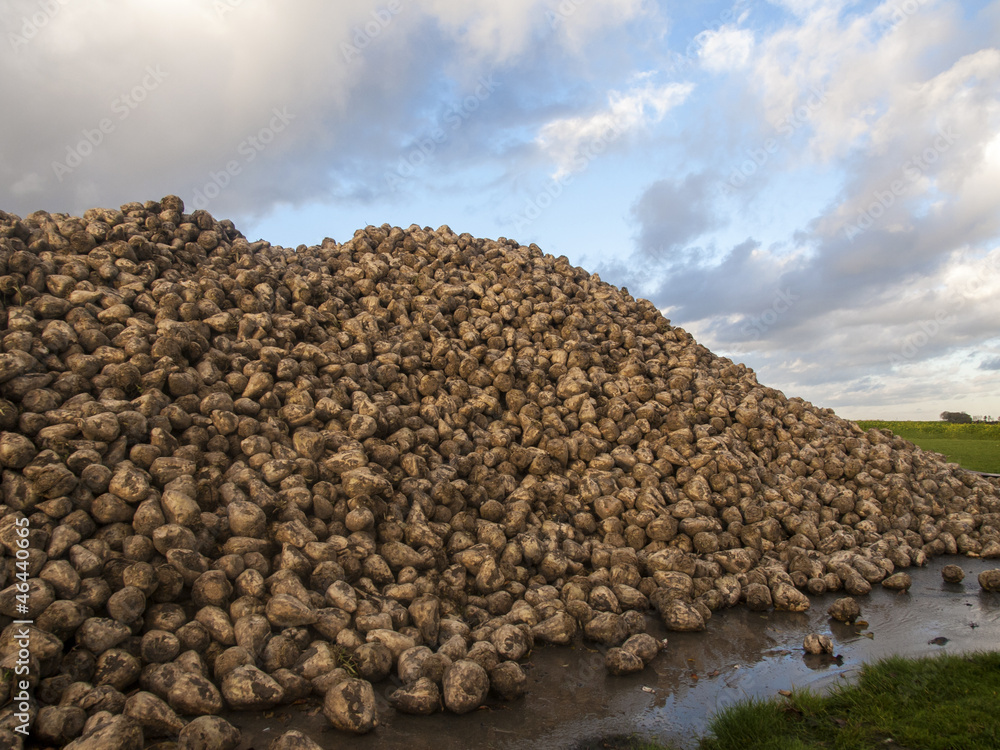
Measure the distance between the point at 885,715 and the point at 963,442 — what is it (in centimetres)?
2753

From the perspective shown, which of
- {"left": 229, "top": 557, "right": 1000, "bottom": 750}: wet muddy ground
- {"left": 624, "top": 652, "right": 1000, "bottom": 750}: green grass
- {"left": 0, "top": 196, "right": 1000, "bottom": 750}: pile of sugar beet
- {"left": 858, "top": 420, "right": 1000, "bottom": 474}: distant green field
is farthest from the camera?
{"left": 858, "top": 420, "right": 1000, "bottom": 474}: distant green field

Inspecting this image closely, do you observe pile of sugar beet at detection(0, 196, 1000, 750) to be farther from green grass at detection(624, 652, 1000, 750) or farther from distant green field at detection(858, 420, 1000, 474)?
distant green field at detection(858, 420, 1000, 474)

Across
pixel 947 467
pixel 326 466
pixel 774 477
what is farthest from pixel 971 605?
pixel 326 466

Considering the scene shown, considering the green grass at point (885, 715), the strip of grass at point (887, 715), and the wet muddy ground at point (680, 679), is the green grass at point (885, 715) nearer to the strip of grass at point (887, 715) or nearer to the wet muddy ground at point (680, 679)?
the strip of grass at point (887, 715)

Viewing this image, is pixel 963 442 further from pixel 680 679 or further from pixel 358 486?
pixel 358 486

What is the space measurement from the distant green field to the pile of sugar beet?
28.0 ft

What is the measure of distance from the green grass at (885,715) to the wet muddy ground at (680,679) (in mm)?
401

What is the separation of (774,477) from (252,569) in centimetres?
857

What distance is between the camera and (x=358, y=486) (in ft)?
24.0

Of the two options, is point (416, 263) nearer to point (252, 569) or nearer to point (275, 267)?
point (275, 267)

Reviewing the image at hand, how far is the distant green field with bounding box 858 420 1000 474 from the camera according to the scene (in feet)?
64.3

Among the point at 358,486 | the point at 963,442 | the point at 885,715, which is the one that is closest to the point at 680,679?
the point at 885,715

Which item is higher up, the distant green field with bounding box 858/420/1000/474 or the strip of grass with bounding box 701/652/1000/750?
the distant green field with bounding box 858/420/1000/474

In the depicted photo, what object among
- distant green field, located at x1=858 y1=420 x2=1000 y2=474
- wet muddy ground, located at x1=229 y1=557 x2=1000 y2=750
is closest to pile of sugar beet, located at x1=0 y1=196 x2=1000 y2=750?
wet muddy ground, located at x1=229 y1=557 x2=1000 y2=750
